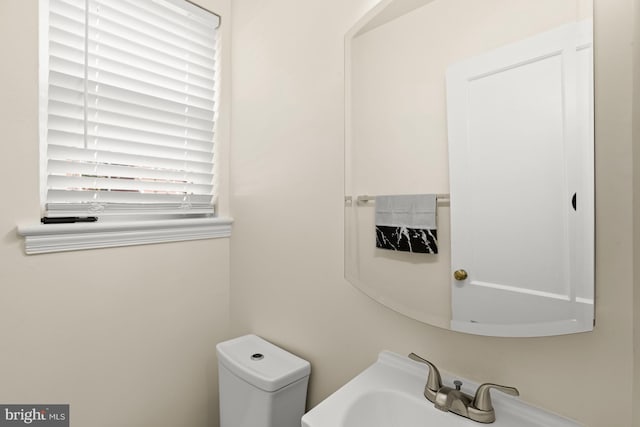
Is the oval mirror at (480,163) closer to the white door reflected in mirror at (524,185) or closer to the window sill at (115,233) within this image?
the white door reflected in mirror at (524,185)

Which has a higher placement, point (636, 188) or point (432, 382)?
point (636, 188)

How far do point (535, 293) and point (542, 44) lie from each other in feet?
1.60

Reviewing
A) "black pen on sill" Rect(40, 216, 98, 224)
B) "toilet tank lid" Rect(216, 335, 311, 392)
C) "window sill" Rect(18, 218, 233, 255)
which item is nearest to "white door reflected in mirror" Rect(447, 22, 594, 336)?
"toilet tank lid" Rect(216, 335, 311, 392)

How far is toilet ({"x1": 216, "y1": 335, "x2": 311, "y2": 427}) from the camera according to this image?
3.32 feet

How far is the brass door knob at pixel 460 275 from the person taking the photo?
0.72 m

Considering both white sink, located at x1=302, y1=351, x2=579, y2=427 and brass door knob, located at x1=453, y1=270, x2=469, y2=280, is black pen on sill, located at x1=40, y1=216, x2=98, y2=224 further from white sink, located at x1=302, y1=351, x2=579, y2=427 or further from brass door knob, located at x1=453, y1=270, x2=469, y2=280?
brass door knob, located at x1=453, y1=270, x2=469, y2=280

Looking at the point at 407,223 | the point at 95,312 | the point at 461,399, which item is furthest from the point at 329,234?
the point at 95,312

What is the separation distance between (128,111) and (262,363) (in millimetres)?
1060

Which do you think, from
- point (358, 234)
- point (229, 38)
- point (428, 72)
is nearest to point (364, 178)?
point (358, 234)

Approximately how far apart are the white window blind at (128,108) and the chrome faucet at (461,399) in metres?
1.12

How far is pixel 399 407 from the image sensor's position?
77 cm

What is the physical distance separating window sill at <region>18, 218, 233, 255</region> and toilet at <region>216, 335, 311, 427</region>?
0.49 m

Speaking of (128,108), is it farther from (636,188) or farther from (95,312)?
(636,188)

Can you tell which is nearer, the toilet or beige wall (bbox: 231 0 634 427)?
beige wall (bbox: 231 0 634 427)
